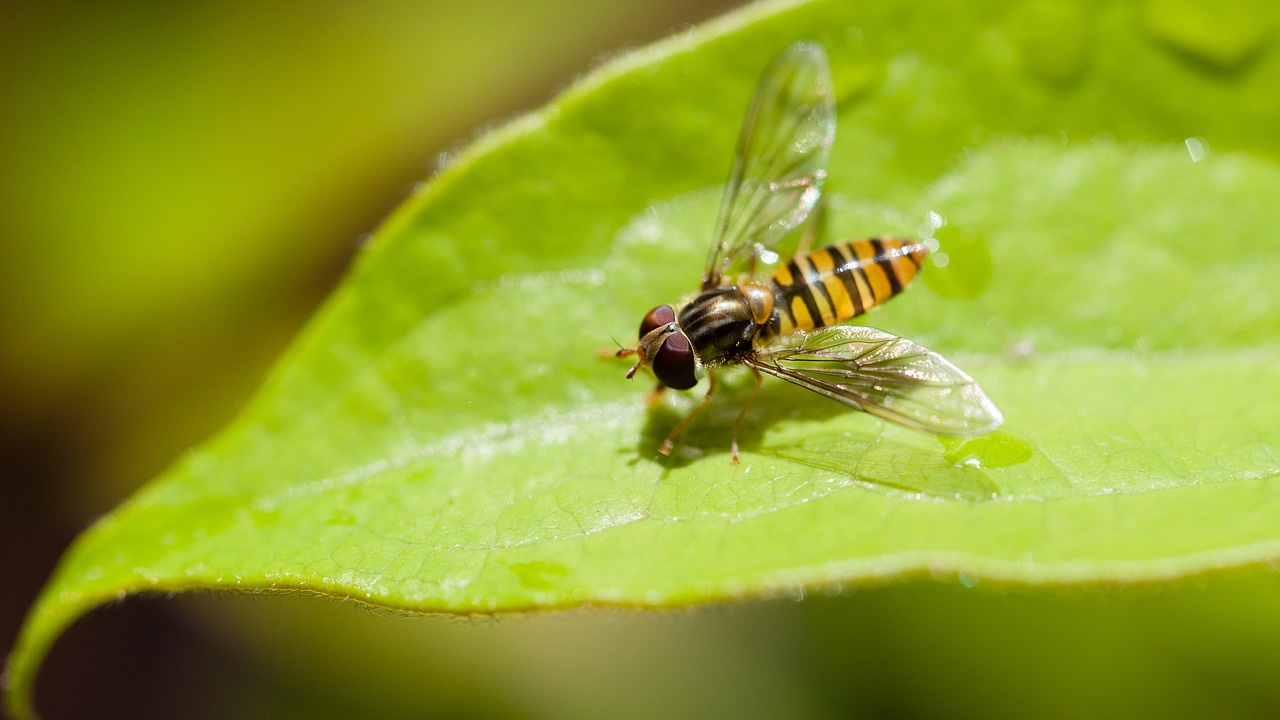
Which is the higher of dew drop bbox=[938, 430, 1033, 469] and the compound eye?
the compound eye

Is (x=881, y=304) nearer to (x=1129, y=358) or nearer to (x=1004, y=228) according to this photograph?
(x=1004, y=228)

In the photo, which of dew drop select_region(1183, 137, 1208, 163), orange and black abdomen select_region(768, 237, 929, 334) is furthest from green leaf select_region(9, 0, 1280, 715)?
orange and black abdomen select_region(768, 237, 929, 334)

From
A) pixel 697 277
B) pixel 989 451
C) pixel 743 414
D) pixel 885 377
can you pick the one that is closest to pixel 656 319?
pixel 697 277

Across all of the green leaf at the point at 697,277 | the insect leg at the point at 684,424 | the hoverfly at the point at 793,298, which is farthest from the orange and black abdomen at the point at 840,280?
the insect leg at the point at 684,424

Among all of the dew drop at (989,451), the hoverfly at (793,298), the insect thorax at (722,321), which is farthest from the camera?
the insect thorax at (722,321)

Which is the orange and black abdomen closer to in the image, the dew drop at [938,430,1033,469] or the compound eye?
the compound eye

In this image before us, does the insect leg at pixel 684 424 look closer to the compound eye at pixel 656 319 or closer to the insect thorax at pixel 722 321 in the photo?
the insect thorax at pixel 722 321

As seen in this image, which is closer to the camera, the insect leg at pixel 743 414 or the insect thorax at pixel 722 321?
the insect leg at pixel 743 414
